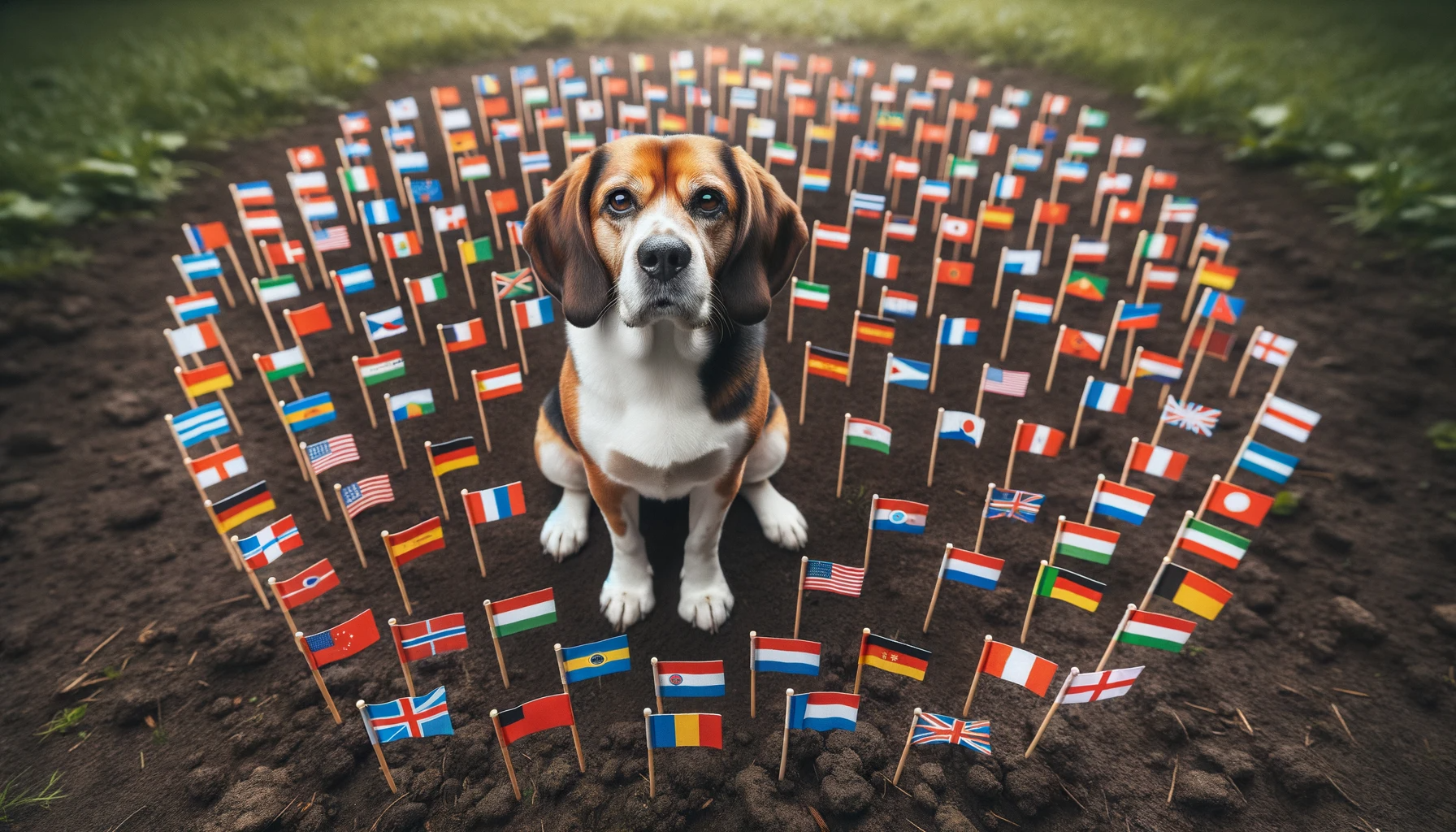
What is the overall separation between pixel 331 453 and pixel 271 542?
0.83 metres

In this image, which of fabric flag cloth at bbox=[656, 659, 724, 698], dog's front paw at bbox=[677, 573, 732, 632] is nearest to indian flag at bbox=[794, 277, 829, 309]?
dog's front paw at bbox=[677, 573, 732, 632]

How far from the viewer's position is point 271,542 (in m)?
4.07

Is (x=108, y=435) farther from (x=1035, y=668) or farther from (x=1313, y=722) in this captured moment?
(x=1313, y=722)

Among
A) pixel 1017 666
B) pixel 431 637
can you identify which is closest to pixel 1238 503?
pixel 1017 666

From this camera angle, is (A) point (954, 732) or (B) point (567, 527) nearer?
(A) point (954, 732)

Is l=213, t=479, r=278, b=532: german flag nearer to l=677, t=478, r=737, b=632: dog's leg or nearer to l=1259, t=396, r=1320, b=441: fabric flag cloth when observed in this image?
l=677, t=478, r=737, b=632: dog's leg

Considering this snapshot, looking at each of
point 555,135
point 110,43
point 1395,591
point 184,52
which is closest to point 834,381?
point 1395,591

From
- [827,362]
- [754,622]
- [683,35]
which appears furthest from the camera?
[683,35]

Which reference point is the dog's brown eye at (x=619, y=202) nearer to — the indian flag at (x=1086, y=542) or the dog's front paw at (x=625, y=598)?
the dog's front paw at (x=625, y=598)

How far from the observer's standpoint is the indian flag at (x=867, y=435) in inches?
197

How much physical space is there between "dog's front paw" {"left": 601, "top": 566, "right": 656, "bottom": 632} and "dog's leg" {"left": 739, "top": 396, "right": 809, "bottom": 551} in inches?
39.8

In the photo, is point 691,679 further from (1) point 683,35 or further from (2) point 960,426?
(1) point 683,35

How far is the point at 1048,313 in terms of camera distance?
6.26 metres

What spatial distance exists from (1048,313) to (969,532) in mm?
2100
